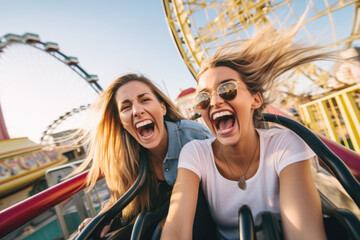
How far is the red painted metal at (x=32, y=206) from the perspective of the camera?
2.65 ft

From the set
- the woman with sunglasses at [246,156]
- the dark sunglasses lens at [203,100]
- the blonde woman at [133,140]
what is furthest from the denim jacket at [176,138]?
the dark sunglasses lens at [203,100]

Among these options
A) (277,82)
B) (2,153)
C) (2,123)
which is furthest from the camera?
(2,123)

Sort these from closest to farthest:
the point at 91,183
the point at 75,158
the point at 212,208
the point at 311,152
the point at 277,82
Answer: the point at 311,152 < the point at 212,208 < the point at 277,82 < the point at 91,183 < the point at 75,158

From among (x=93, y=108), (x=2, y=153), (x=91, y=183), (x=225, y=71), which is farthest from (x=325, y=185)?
(x=2, y=153)

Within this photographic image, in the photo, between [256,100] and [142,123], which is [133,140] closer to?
[142,123]

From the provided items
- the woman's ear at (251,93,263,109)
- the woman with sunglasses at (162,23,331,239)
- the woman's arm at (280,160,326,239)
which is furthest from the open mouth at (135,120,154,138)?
the woman's arm at (280,160,326,239)

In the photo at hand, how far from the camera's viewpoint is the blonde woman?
144 cm

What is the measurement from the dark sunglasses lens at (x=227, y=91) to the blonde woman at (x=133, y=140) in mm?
678

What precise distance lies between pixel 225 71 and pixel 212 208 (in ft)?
2.35

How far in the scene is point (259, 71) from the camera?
3.62 feet

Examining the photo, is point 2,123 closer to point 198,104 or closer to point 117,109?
point 117,109

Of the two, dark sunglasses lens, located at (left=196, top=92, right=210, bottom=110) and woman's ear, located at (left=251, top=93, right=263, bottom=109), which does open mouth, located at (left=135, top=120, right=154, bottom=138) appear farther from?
woman's ear, located at (left=251, top=93, right=263, bottom=109)

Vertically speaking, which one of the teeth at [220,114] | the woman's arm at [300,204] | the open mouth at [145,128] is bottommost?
the woman's arm at [300,204]

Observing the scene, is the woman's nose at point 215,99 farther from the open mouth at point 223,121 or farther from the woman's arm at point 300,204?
the woman's arm at point 300,204
